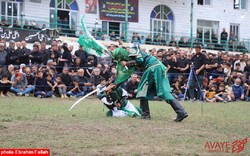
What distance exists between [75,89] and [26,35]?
532cm

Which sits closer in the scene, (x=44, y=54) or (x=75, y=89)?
(x=44, y=54)

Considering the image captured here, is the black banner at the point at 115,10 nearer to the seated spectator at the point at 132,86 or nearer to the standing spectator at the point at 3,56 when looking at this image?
the seated spectator at the point at 132,86

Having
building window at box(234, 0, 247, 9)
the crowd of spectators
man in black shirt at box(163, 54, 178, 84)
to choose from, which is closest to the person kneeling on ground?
the crowd of spectators

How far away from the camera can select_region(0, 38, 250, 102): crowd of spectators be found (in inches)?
752

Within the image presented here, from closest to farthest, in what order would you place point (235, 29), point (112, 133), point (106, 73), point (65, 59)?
point (112, 133) → point (65, 59) → point (106, 73) → point (235, 29)

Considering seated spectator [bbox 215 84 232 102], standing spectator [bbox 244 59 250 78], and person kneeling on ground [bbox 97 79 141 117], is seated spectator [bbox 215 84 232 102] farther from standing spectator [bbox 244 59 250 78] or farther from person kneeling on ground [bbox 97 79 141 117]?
person kneeling on ground [bbox 97 79 141 117]

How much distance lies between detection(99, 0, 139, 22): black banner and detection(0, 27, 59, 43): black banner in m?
12.2

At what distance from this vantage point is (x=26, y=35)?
78.8ft

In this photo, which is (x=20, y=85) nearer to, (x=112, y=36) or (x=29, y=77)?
(x=29, y=77)

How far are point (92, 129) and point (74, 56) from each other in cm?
1137

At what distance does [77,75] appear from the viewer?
2012cm

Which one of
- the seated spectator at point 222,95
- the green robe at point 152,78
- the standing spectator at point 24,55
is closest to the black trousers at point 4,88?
the standing spectator at point 24,55

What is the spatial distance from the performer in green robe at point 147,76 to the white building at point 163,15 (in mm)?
20598

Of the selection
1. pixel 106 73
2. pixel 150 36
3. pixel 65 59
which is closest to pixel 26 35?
pixel 65 59
